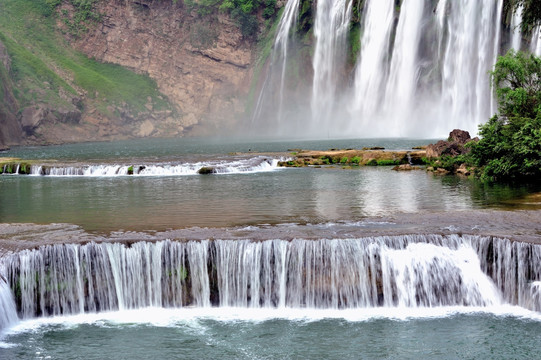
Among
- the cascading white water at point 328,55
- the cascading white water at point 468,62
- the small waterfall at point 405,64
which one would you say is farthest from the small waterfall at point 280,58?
the cascading white water at point 468,62

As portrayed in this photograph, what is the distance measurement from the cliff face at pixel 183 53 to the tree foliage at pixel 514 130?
80319mm

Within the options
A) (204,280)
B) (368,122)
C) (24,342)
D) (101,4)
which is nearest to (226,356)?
(204,280)

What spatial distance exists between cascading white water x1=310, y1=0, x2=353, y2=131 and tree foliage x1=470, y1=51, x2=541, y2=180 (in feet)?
182

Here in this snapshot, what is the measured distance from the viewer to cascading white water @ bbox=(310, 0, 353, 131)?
84188mm

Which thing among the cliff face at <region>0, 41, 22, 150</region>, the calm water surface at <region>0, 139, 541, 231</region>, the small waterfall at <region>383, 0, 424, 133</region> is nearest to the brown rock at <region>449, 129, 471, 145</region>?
the calm water surface at <region>0, 139, 541, 231</region>

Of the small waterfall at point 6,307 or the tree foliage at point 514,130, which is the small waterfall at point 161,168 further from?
the small waterfall at point 6,307

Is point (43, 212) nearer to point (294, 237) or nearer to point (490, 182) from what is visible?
point (294, 237)

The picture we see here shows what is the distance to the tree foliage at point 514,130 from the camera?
25234 millimetres

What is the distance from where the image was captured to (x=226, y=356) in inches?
500

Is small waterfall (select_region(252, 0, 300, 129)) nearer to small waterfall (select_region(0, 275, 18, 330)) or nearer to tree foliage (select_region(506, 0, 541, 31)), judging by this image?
tree foliage (select_region(506, 0, 541, 31))

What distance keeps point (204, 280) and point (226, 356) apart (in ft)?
11.2

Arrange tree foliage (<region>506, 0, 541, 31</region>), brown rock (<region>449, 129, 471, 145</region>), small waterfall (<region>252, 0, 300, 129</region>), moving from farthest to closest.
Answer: small waterfall (<region>252, 0, 300, 129</region>) → brown rock (<region>449, 129, 471, 145</region>) → tree foliage (<region>506, 0, 541, 31</region>)

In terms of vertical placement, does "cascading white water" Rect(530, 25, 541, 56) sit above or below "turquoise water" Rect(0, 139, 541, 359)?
above

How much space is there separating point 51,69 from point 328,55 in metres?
43.0
